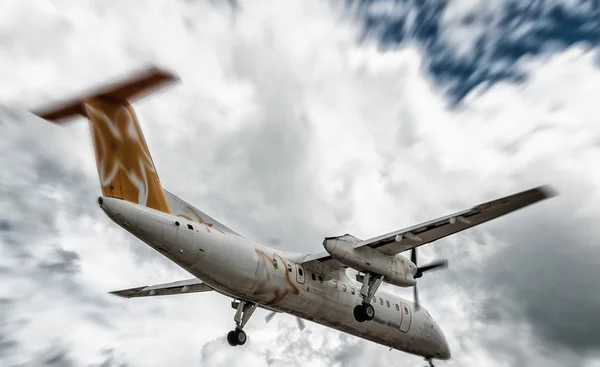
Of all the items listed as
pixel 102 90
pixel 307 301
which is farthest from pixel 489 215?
pixel 102 90

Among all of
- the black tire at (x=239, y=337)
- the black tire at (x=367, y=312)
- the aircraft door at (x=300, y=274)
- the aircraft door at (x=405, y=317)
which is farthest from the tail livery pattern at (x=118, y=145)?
the aircraft door at (x=405, y=317)

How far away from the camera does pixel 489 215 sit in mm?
15828

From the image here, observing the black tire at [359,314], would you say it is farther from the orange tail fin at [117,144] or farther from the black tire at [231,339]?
the orange tail fin at [117,144]

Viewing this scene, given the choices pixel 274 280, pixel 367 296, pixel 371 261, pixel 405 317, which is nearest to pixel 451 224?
pixel 371 261

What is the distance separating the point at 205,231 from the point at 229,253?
3.60 feet

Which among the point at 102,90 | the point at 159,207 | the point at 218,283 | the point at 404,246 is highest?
the point at 404,246

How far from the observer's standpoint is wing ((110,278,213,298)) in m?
22.4

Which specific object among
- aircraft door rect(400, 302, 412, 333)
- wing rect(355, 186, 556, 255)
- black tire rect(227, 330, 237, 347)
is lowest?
black tire rect(227, 330, 237, 347)

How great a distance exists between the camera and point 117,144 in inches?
566

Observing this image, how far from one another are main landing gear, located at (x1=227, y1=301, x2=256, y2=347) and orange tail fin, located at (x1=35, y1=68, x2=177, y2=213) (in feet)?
20.0

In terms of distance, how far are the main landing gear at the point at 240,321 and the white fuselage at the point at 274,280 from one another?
54.1 inches

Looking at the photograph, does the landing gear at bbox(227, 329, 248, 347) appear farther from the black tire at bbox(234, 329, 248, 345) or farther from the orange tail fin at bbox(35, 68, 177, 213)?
the orange tail fin at bbox(35, 68, 177, 213)

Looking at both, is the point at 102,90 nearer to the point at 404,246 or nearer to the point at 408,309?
the point at 404,246

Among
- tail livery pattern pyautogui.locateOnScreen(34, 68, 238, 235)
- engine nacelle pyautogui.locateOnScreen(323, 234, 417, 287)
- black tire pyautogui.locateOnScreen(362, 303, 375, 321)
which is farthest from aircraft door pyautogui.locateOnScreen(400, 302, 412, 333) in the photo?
tail livery pattern pyautogui.locateOnScreen(34, 68, 238, 235)
